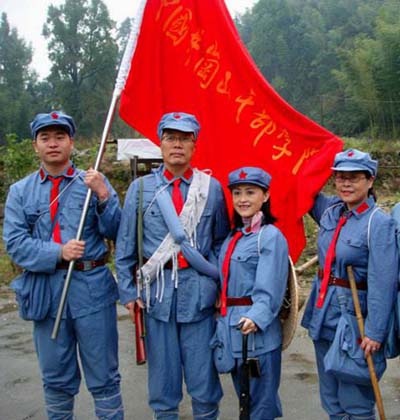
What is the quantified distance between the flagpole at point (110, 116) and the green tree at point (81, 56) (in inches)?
1512

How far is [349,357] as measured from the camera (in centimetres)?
281

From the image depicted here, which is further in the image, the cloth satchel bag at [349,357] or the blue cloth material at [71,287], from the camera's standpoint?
the blue cloth material at [71,287]

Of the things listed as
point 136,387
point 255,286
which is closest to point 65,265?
point 255,286

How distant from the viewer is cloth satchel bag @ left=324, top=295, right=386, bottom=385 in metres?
2.80

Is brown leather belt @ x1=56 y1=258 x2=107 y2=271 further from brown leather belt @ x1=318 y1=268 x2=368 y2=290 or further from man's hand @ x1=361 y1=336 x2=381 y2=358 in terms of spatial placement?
man's hand @ x1=361 y1=336 x2=381 y2=358

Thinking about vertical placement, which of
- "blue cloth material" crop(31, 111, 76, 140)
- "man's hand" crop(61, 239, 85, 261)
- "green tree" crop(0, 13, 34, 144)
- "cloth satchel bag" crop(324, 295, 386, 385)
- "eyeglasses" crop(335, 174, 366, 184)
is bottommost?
"cloth satchel bag" crop(324, 295, 386, 385)

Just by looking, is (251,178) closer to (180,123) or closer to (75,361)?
(180,123)

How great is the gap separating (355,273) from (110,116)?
59.5 inches

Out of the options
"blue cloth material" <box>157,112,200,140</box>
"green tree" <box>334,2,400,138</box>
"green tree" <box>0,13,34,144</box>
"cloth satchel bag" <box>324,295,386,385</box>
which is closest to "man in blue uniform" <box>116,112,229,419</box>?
"blue cloth material" <box>157,112,200,140</box>

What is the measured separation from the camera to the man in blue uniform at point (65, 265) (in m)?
3.13

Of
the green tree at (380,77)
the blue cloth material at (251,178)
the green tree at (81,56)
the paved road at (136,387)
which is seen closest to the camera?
the blue cloth material at (251,178)

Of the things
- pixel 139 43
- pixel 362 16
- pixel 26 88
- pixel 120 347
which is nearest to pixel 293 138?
pixel 139 43

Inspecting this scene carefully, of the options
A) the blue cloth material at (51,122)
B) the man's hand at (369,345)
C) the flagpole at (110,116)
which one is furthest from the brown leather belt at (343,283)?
the blue cloth material at (51,122)

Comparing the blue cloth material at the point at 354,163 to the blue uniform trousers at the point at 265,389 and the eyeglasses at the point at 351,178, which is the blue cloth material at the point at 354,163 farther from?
the blue uniform trousers at the point at 265,389
